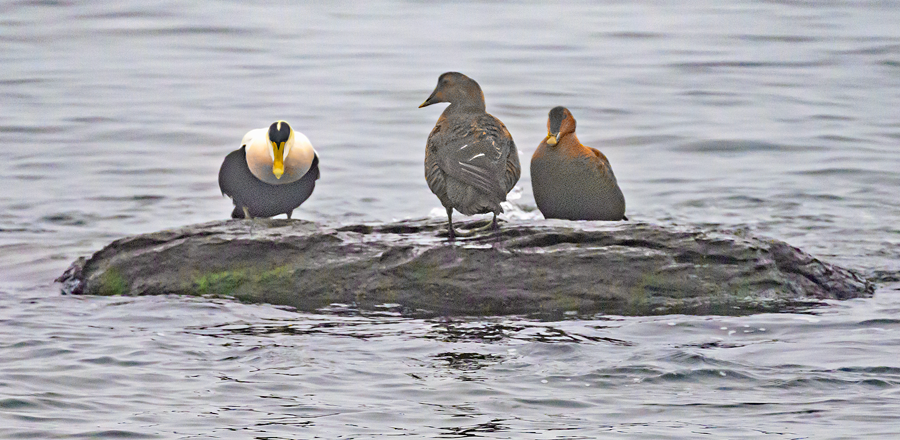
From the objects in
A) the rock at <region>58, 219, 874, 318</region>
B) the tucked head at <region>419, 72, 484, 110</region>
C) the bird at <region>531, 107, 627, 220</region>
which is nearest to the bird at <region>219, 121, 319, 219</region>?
the rock at <region>58, 219, 874, 318</region>

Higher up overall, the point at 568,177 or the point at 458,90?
the point at 458,90

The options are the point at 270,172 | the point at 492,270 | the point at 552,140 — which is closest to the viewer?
the point at 492,270

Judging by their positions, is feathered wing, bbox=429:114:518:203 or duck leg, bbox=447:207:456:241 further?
duck leg, bbox=447:207:456:241

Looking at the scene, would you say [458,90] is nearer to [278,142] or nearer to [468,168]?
[468,168]

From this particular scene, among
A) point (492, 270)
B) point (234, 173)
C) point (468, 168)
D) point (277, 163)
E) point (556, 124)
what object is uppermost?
point (556, 124)

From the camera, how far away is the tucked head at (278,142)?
7.73 metres

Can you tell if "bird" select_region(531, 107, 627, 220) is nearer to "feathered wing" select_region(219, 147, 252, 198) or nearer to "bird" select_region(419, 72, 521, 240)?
"bird" select_region(419, 72, 521, 240)

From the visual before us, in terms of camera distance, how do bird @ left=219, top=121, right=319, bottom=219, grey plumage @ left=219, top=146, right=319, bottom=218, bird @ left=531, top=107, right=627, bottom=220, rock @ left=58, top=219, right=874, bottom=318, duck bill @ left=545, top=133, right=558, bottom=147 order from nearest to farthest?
rock @ left=58, top=219, right=874, bottom=318, duck bill @ left=545, top=133, right=558, bottom=147, bird @ left=531, top=107, right=627, bottom=220, bird @ left=219, top=121, right=319, bottom=219, grey plumage @ left=219, top=146, right=319, bottom=218

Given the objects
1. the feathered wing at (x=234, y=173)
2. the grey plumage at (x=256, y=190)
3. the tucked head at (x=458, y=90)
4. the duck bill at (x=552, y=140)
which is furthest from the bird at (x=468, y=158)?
the feathered wing at (x=234, y=173)

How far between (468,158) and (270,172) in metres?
1.89

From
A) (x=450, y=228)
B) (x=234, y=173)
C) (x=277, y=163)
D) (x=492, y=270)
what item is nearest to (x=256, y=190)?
(x=234, y=173)

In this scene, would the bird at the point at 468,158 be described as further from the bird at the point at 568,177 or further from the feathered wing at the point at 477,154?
the bird at the point at 568,177

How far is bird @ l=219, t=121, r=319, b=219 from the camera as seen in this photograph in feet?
25.7

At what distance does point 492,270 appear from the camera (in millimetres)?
6848
